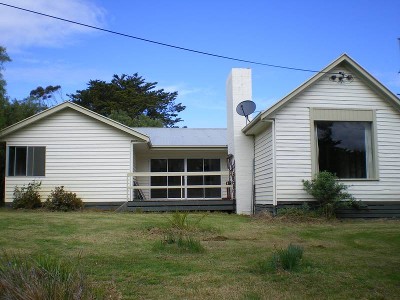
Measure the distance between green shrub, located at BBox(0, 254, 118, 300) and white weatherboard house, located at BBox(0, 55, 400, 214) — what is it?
36.5 ft

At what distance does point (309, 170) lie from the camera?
52.1ft

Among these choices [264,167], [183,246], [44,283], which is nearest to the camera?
[44,283]

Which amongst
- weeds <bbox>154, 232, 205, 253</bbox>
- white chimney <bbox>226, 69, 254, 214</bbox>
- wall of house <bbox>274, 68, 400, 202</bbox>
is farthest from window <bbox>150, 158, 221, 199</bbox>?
weeds <bbox>154, 232, 205, 253</bbox>

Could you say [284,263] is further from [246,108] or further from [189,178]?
[189,178]

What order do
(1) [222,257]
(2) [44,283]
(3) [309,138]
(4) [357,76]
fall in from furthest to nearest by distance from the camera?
(4) [357,76] < (3) [309,138] < (1) [222,257] < (2) [44,283]

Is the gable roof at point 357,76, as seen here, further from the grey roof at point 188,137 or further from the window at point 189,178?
the window at point 189,178

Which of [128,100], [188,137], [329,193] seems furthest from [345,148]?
[128,100]

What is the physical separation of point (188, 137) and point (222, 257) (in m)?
16.6

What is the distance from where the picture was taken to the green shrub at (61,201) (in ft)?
60.0

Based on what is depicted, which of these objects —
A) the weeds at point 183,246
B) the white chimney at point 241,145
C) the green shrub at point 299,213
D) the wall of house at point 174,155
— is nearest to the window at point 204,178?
the wall of house at point 174,155

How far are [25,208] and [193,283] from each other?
13820 mm

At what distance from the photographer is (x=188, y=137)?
972 inches

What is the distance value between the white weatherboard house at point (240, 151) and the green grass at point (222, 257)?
3243mm

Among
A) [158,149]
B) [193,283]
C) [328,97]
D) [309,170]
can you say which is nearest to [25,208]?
[158,149]
